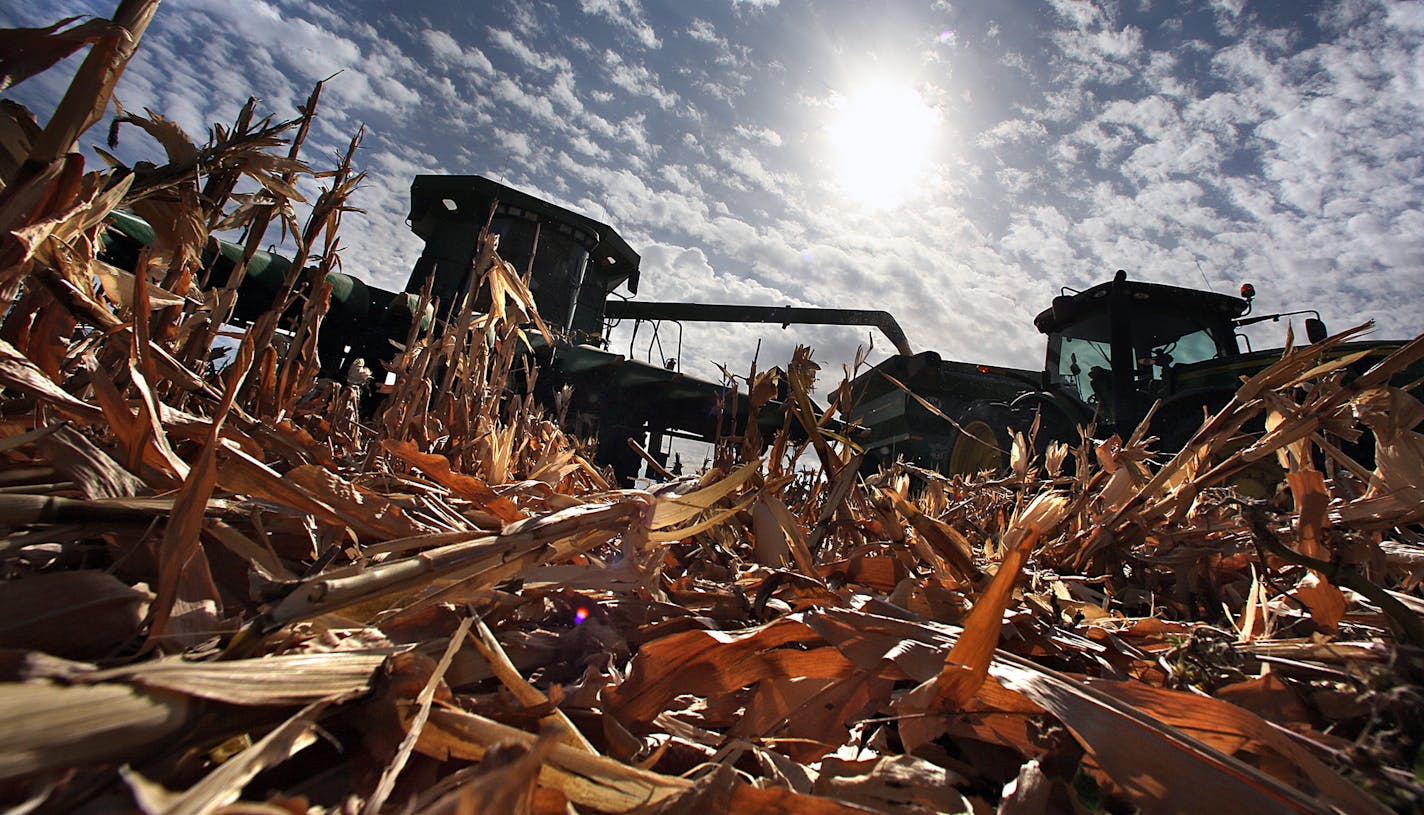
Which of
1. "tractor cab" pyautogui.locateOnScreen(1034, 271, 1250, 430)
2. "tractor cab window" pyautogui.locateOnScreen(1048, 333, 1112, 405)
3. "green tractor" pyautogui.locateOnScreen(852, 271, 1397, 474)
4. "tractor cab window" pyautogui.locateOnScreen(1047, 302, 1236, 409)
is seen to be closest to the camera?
"green tractor" pyautogui.locateOnScreen(852, 271, 1397, 474)

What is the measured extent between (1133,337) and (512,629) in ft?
29.0

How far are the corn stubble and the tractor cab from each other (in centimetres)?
725

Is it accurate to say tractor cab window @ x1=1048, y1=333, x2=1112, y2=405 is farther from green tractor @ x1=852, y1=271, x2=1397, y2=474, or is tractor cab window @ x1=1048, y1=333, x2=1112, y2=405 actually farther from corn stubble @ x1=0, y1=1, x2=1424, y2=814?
corn stubble @ x1=0, y1=1, x2=1424, y2=814

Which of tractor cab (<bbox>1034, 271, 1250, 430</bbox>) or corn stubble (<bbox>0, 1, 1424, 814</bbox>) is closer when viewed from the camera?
corn stubble (<bbox>0, 1, 1424, 814</bbox>)

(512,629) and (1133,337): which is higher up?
(1133,337)

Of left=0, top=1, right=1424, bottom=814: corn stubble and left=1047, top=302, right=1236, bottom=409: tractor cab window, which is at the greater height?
left=1047, top=302, right=1236, bottom=409: tractor cab window

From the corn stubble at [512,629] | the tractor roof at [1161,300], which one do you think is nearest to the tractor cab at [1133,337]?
the tractor roof at [1161,300]

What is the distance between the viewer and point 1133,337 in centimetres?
772

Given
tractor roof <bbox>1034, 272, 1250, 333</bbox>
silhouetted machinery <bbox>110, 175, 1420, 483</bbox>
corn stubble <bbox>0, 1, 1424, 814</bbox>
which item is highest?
tractor roof <bbox>1034, 272, 1250, 333</bbox>

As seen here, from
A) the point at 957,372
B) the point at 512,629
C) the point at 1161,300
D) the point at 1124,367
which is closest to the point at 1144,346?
the point at 1161,300

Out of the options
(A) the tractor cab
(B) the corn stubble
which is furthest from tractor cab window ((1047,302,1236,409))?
(B) the corn stubble

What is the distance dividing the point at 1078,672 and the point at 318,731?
70 centimetres

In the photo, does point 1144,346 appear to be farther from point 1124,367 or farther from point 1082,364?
point 1124,367

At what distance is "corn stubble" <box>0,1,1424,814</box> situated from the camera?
15.6 inches
